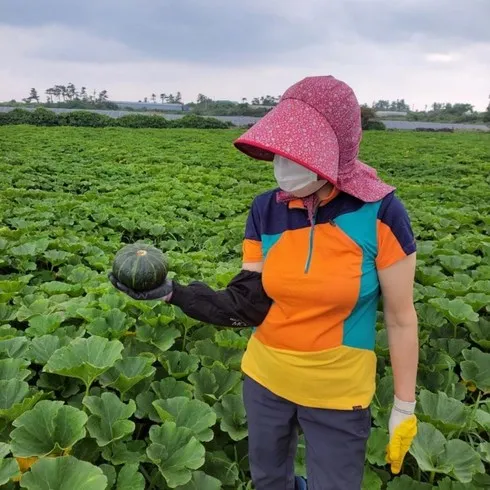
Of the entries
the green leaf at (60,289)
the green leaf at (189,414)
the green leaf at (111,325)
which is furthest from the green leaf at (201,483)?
the green leaf at (60,289)

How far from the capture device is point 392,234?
1.73 meters

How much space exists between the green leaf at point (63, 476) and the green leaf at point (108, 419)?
36 centimetres

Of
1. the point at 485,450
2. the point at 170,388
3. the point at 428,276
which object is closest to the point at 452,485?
the point at 485,450

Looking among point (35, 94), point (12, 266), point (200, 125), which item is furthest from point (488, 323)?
point (35, 94)

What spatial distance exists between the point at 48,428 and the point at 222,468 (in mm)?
889

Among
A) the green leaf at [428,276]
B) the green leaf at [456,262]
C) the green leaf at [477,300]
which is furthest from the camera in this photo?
the green leaf at [456,262]

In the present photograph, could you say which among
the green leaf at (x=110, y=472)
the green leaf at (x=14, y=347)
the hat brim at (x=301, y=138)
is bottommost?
the green leaf at (x=110, y=472)

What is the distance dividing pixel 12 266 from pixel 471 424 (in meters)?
4.41

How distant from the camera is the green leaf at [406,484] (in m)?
2.47

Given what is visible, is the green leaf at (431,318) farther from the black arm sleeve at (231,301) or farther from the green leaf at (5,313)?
the green leaf at (5,313)

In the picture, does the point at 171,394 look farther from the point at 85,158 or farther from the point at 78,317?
the point at 85,158

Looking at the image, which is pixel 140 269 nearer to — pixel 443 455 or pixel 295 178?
pixel 295 178

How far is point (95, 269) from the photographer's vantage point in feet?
17.9

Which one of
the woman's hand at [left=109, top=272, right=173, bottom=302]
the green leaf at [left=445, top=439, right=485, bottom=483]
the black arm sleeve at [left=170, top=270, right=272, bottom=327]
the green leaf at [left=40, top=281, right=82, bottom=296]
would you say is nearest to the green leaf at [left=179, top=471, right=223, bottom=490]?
the black arm sleeve at [left=170, top=270, right=272, bottom=327]
